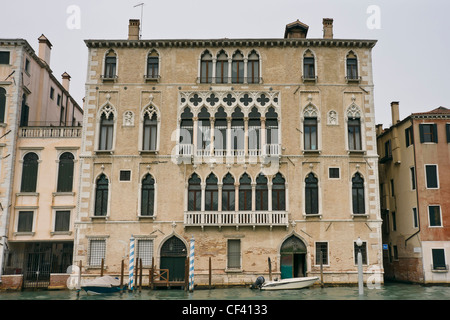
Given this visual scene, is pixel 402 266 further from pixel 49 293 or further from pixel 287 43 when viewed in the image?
pixel 49 293

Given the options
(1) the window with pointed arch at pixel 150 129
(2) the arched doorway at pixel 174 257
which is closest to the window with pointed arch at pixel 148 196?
(1) the window with pointed arch at pixel 150 129

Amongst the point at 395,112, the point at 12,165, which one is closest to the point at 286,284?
the point at 395,112

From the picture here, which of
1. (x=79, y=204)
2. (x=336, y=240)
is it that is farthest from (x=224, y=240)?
(x=79, y=204)

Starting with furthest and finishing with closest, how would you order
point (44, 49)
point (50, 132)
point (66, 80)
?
1. point (66, 80)
2. point (44, 49)
3. point (50, 132)

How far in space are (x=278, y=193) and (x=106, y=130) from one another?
1076cm

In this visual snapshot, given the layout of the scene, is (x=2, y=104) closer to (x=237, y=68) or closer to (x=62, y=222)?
(x=62, y=222)

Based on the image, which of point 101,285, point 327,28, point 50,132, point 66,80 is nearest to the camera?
point 101,285

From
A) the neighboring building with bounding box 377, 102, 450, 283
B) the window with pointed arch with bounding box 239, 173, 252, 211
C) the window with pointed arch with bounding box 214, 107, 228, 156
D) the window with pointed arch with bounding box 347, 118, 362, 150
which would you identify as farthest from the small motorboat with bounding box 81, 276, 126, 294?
the neighboring building with bounding box 377, 102, 450, 283

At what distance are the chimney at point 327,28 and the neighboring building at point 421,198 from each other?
7.02 meters

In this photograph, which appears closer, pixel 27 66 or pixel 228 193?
pixel 228 193

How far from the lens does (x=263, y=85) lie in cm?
2714

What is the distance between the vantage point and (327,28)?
28.3 m

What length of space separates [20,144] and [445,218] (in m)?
25.5

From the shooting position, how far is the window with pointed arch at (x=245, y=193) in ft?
85.6
